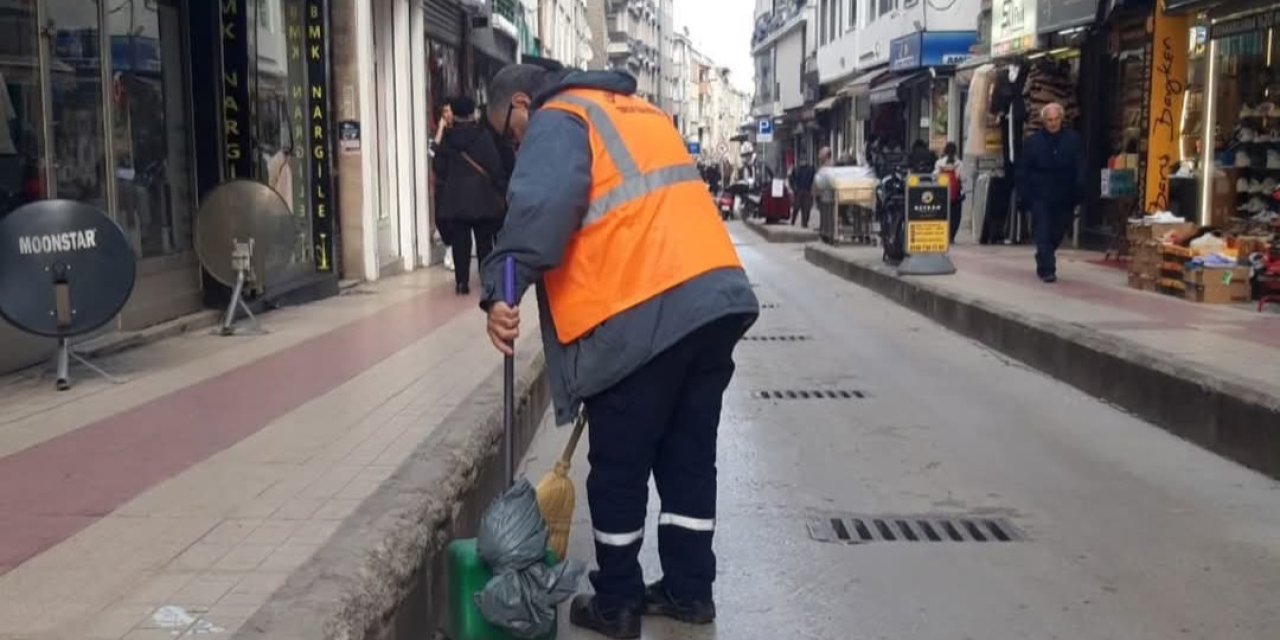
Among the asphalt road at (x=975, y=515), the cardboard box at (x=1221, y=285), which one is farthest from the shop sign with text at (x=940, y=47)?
the asphalt road at (x=975, y=515)

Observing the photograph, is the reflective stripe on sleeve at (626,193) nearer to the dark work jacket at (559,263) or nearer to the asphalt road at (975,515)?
the dark work jacket at (559,263)

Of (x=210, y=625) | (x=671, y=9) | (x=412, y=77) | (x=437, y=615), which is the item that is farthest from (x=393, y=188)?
(x=671, y=9)

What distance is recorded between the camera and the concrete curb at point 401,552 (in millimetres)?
3383

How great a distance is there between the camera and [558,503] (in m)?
4.39

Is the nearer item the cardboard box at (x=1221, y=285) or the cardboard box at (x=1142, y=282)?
the cardboard box at (x=1221, y=285)

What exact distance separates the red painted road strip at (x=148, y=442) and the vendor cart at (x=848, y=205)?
13.9 metres

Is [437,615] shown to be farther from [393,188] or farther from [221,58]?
[393,188]

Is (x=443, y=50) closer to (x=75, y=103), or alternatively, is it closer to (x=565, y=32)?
(x=75, y=103)

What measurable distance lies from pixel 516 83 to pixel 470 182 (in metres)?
7.99

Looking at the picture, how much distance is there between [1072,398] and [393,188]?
9685 mm

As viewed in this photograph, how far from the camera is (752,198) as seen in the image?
1566 inches

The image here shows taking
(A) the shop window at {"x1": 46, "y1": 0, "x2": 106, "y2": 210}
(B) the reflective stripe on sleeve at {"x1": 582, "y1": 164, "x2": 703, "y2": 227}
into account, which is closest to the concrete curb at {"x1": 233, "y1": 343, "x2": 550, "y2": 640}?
(B) the reflective stripe on sleeve at {"x1": 582, "y1": 164, "x2": 703, "y2": 227}

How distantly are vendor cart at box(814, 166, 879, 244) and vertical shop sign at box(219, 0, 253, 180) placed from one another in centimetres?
1294

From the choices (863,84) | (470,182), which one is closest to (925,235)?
(470,182)
